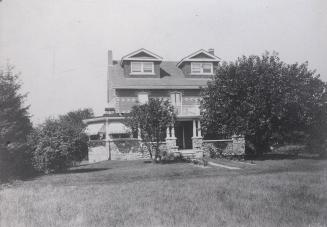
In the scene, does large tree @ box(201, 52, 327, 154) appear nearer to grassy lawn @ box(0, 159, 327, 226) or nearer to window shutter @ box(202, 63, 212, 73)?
window shutter @ box(202, 63, 212, 73)

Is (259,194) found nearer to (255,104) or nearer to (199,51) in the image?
(255,104)

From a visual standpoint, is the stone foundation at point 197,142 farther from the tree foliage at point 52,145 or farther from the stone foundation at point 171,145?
the tree foliage at point 52,145

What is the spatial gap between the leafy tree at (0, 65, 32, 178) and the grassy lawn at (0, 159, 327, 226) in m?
3.36

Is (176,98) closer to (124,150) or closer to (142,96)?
(142,96)

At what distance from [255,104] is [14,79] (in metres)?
14.1

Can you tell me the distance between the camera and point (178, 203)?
33.6 feet

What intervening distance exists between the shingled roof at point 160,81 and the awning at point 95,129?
10.6 ft

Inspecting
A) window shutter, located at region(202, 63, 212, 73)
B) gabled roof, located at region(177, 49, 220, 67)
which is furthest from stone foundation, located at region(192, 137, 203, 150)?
gabled roof, located at region(177, 49, 220, 67)

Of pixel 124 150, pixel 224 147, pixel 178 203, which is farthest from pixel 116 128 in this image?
pixel 178 203

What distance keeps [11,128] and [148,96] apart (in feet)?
47.4

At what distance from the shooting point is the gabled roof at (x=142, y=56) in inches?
1228

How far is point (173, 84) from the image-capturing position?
31.4 metres

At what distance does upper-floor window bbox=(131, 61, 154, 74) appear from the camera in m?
31.7

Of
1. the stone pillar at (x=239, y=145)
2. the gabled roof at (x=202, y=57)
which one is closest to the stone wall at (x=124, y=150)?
the stone pillar at (x=239, y=145)
